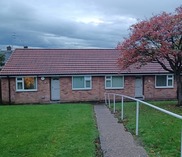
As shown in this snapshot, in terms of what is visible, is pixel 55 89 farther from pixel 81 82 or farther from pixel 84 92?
pixel 84 92

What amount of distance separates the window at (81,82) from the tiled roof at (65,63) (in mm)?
485

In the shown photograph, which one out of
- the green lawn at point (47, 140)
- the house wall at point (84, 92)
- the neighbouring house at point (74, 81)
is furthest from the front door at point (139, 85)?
the green lawn at point (47, 140)

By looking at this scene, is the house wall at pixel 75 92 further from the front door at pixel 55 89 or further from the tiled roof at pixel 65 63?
the tiled roof at pixel 65 63

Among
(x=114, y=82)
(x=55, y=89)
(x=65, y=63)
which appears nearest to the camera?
(x=55, y=89)

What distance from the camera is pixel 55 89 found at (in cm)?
2642

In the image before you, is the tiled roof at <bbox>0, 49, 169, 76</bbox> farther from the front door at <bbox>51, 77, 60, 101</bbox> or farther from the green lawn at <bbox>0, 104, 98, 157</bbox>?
the green lawn at <bbox>0, 104, 98, 157</bbox>

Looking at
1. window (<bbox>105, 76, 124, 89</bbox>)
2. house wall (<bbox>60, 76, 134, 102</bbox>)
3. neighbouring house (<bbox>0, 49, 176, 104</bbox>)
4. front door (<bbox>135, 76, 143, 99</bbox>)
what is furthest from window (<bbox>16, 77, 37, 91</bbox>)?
front door (<bbox>135, 76, 143, 99</bbox>)

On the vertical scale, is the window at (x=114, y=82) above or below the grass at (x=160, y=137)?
above

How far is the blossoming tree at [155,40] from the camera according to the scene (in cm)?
1564

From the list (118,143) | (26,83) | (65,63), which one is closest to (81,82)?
(65,63)

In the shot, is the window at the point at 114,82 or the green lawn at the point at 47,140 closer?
the green lawn at the point at 47,140

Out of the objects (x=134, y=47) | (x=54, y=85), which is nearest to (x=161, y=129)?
(x=134, y=47)

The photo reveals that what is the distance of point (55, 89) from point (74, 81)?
173 centimetres

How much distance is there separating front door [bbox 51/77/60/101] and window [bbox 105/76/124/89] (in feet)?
Answer: 13.5
